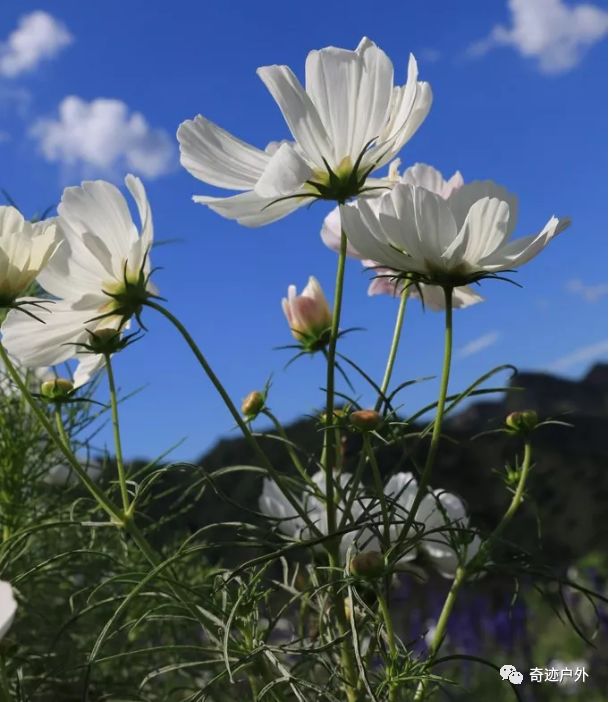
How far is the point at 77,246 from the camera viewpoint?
0.45 m

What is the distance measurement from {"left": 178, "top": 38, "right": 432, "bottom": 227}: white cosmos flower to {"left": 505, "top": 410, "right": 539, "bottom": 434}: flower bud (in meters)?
0.14

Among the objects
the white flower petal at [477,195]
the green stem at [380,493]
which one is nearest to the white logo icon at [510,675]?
the green stem at [380,493]

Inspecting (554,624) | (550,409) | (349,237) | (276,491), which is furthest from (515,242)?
(550,409)

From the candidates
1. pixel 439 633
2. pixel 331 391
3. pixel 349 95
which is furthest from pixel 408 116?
pixel 439 633

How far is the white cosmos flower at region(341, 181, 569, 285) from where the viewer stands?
0.39 metres

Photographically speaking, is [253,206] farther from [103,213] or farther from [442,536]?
[442,536]

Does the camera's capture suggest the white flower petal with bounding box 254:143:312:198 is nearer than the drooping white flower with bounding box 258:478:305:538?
Yes

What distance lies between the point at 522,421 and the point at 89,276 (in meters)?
0.22

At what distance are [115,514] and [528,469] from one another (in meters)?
0.21

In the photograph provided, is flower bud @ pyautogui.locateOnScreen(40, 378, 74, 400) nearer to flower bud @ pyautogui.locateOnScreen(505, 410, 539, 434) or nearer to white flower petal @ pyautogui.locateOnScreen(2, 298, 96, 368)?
white flower petal @ pyautogui.locateOnScreen(2, 298, 96, 368)

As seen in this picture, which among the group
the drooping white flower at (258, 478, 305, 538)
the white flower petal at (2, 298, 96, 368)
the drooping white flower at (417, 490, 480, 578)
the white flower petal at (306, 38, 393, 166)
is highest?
the white flower petal at (306, 38, 393, 166)

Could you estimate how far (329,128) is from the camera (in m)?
0.43

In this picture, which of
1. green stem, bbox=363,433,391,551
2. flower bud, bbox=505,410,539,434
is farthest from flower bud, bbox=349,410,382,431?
flower bud, bbox=505,410,539,434

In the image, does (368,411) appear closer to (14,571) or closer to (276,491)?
(276,491)
